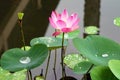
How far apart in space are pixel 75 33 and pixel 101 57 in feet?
0.88

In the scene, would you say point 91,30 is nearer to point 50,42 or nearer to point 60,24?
point 50,42

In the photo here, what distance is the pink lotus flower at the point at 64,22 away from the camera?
76cm

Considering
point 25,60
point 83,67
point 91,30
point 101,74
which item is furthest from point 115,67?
point 91,30

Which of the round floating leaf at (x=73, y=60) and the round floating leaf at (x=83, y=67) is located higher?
the round floating leaf at (x=83, y=67)

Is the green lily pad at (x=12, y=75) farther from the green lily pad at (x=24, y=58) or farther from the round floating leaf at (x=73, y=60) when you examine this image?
the round floating leaf at (x=73, y=60)

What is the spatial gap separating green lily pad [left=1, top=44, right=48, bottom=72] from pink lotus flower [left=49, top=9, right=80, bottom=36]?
98 mm

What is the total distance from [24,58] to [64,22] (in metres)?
0.19

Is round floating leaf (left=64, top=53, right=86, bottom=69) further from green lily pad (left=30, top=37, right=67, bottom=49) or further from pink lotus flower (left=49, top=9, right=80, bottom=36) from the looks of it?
pink lotus flower (left=49, top=9, right=80, bottom=36)

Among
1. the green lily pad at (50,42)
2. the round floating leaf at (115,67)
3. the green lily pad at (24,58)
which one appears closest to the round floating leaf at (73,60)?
the green lily pad at (50,42)

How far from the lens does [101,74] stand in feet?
2.46

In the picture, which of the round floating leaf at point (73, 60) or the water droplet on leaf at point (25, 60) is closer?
the water droplet on leaf at point (25, 60)

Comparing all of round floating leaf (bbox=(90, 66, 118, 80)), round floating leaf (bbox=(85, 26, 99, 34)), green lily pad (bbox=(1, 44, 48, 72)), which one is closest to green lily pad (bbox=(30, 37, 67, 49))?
green lily pad (bbox=(1, 44, 48, 72))

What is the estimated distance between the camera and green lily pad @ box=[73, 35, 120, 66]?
788 mm

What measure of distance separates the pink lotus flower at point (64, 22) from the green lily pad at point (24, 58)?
0.10 m
